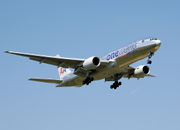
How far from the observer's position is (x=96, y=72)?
39.0m

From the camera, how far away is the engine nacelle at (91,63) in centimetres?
3734

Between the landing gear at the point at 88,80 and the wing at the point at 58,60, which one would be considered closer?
the wing at the point at 58,60

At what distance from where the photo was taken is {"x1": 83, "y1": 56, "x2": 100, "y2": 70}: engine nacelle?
37344 mm

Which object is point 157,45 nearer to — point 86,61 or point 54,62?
point 86,61

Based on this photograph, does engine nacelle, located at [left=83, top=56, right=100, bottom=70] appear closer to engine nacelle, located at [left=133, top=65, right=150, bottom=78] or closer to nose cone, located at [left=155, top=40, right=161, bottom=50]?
nose cone, located at [left=155, top=40, right=161, bottom=50]

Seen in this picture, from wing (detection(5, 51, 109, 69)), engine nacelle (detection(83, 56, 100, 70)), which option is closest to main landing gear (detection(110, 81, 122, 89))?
wing (detection(5, 51, 109, 69))

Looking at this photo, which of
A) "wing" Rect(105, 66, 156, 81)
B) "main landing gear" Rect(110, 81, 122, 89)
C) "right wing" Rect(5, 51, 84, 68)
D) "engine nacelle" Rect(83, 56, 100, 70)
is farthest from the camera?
"main landing gear" Rect(110, 81, 122, 89)

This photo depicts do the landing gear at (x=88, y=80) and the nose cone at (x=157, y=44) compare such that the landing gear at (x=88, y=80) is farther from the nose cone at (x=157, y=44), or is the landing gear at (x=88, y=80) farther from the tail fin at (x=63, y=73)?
the nose cone at (x=157, y=44)

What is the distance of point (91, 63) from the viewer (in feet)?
122

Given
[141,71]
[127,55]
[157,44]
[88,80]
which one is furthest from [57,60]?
[141,71]

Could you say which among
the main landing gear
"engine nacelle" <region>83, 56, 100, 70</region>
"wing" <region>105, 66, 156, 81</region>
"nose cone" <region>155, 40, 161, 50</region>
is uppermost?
"nose cone" <region>155, 40, 161, 50</region>

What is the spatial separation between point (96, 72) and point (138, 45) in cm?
550

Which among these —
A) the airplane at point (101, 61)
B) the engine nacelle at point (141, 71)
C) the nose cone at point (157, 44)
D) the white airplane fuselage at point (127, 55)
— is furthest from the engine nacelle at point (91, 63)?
the engine nacelle at point (141, 71)

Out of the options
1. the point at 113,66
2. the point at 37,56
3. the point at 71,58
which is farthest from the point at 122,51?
the point at 37,56
